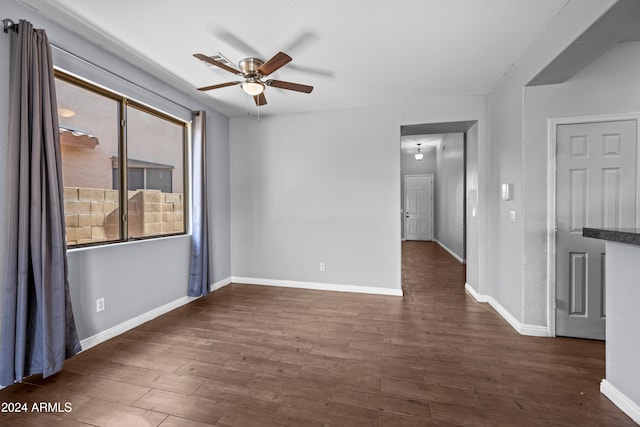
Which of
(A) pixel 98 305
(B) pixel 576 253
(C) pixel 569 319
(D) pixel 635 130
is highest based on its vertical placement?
(D) pixel 635 130

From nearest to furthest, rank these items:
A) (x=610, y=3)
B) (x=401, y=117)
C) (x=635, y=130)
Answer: (x=610, y=3)
(x=635, y=130)
(x=401, y=117)

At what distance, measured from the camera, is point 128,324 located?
2.81 meters

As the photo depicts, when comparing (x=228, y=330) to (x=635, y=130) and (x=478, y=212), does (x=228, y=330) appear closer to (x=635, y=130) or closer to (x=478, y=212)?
(x=478, y=212)

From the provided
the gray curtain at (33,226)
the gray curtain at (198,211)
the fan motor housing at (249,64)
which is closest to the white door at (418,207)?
the gray curtain at (198,211)

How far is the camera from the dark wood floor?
5.40 ft

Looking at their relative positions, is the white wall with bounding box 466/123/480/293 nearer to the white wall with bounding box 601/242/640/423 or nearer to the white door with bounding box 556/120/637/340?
the white door with bounding box 556/120/637/340

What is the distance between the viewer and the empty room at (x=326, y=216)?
71.0 inches

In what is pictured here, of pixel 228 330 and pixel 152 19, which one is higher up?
pixel 152 19

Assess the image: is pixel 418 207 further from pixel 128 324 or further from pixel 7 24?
pixel 7 24

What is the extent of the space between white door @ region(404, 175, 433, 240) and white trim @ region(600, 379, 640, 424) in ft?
26.4

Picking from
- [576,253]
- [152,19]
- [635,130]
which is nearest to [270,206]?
[152,19]

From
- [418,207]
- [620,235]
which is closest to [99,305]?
[620,235]

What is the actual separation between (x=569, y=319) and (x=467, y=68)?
8.62 feet

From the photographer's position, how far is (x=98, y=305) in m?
2.53
